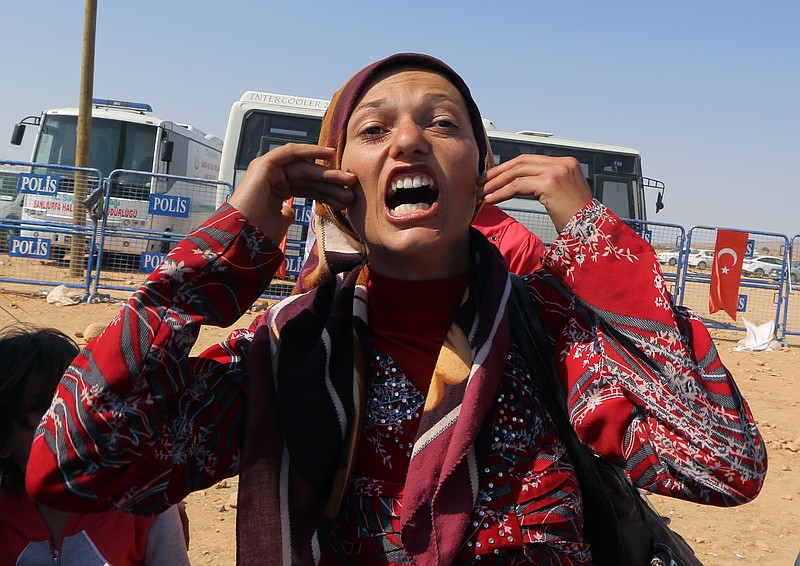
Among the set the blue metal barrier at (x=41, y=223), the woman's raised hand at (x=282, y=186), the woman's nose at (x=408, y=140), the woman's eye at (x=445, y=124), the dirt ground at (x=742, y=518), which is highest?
the woman's eye at (x=445, y=124)

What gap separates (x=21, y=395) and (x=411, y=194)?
54.6 inches

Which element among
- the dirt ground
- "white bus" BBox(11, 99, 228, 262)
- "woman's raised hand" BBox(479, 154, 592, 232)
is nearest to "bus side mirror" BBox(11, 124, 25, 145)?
"white bus" BBox(11, 99, 228, 262)

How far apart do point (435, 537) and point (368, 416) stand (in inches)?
11.6

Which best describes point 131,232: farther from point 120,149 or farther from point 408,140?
point 408,140

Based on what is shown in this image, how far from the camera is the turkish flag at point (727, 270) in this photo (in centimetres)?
1220

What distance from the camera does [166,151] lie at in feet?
51.4

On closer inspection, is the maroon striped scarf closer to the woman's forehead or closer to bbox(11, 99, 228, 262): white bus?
the woman's forehead

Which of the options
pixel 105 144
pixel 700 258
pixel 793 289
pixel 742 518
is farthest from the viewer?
pixel 105 144

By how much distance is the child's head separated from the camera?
220 cm

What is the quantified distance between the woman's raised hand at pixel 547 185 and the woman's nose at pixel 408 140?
18 cm

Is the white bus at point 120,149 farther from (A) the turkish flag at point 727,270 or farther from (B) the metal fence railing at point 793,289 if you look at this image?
(B) the metal fence railing at point 793,289

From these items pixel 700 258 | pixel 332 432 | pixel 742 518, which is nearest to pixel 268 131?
pixel 700 258

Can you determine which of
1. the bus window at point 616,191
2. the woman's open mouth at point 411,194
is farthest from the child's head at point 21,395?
the bus window at point 616,191

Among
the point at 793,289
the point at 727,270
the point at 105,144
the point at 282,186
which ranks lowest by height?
the point at 793,289
